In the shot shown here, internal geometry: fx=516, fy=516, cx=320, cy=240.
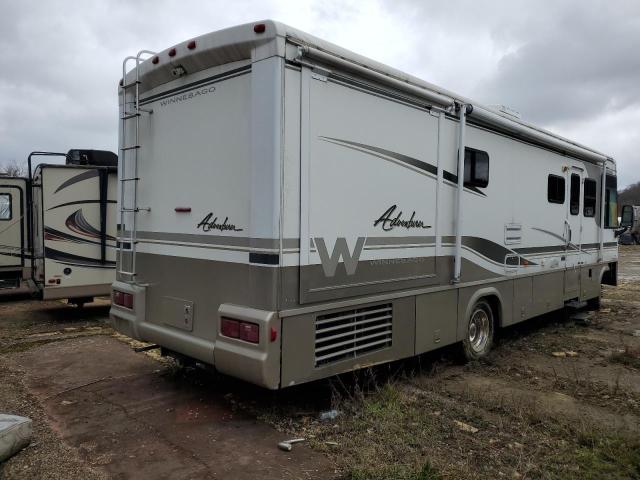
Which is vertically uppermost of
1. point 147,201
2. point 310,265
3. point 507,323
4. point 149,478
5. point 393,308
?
point 147,201

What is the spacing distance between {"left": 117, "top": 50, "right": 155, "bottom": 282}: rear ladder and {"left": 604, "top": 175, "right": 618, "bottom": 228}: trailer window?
26.1 ft

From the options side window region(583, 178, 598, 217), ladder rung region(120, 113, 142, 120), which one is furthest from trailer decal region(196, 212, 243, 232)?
side window region(583, 178, 598, 217)

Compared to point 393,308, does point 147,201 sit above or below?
above

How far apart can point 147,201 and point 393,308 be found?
2.54m

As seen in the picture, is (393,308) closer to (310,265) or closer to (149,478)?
(310,265)

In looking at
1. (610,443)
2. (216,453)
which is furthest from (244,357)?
(610,443)

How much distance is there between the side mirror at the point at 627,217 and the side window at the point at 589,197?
67.8 inches

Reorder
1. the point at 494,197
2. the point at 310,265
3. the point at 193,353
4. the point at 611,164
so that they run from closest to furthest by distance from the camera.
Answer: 1. the point at 310,265
2. the point at 193,353
3. the point at 494,197
4. the point at 611,164

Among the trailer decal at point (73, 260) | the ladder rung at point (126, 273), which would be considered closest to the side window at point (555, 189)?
the ladder rung at point (126, 273)

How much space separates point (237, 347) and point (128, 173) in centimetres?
232

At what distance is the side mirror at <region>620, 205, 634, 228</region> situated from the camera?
10.1 m

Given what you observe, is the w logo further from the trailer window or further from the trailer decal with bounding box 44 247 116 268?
the trailer window

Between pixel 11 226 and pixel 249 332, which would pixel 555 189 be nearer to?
pixel 249 332

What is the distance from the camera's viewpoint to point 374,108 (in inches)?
177
